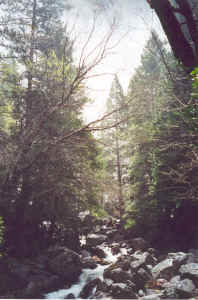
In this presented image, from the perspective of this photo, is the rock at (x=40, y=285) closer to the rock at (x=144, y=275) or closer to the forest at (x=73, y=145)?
the forest at (x=73, y=145)

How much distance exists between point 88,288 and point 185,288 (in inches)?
146

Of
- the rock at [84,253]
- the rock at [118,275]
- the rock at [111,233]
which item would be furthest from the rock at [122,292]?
the rock at [111,233]

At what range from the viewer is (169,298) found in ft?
21.9

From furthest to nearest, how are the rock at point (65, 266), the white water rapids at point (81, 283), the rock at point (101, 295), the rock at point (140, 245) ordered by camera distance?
1. the rock at point (140, 245)
2. the rock at point (65, 266)
3. the white water rapids at point (81, 283)
4. the rock at point (101, 295)

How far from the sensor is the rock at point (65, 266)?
30.7 ft

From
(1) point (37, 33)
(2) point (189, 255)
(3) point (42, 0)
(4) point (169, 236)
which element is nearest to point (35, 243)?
(2) point (189, 255)

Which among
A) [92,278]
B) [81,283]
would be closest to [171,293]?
[92,278]

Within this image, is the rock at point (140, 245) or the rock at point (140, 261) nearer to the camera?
the rock at point (140, 261)

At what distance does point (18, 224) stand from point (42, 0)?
13331mm

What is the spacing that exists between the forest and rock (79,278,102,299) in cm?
186

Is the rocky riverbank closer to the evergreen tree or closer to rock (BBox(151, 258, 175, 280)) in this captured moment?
rock (BBox(151, 258, 175, 280))

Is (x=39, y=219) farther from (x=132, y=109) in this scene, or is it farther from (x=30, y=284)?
(x=132, y=109)

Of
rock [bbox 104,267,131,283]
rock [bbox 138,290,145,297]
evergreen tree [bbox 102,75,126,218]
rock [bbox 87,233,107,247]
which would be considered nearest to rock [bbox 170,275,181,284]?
rock [bbox 138,290,145,297]

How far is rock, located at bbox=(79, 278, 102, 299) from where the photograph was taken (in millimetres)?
8011
